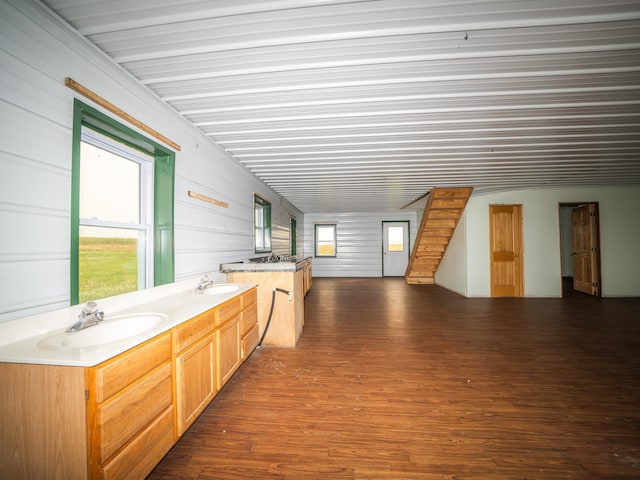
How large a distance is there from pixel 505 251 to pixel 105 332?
7743 millimetres

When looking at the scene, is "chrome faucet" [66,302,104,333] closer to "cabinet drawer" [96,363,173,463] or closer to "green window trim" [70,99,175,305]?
"cabinet drawer" [96,363,173,463]

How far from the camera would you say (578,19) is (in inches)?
63.7

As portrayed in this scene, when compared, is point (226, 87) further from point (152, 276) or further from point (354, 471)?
point (354, 471)

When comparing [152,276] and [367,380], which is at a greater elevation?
[152,276]

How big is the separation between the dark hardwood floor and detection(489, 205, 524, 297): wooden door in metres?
2.37

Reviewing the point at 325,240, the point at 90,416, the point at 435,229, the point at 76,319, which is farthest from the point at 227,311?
the point at 325,240

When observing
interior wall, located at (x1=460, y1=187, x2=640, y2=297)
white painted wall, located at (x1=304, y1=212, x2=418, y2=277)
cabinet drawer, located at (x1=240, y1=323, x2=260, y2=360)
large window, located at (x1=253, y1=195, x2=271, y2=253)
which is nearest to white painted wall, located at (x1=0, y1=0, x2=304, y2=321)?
cabinet drawer, located at (x1=240, y1=323, x2=260, y2=360)

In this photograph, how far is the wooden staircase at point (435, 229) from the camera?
609 centimetres

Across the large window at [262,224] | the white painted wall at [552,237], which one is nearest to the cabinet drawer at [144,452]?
the large window at [262,224]

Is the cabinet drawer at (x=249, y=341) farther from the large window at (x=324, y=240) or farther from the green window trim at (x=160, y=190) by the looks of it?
the large window at (x=324, y=240)

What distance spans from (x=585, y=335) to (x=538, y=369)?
5.86 feet

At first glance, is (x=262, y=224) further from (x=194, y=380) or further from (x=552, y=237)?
(x=552, y=237)

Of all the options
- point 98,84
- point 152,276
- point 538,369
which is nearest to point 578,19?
point 538,369

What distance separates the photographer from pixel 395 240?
33.7 feet
